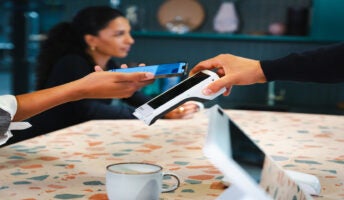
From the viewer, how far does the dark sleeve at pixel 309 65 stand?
4.17ft

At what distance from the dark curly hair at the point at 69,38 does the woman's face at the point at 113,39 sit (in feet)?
0.11

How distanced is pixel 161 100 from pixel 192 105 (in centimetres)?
119

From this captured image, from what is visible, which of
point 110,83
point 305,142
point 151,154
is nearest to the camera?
point 110,83

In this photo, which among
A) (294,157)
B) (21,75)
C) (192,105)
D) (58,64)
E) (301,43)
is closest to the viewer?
(294,157)

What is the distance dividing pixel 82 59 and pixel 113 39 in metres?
0.41

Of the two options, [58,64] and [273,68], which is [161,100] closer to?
[273,68]

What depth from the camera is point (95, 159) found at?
1330mm

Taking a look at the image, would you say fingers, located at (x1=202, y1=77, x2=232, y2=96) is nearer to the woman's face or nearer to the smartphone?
the smartphone

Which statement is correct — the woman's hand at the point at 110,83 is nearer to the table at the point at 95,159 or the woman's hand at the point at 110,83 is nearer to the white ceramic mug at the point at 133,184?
the table at the point at 95,159

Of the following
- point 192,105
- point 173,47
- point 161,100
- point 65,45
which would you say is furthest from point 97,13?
point 161,100

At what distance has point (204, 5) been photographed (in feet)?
14.3

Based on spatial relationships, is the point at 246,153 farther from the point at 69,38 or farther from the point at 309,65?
the point at 69,38

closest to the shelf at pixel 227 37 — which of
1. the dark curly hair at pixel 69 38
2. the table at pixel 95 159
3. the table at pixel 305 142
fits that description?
the dark curly hair at pixel 69 38

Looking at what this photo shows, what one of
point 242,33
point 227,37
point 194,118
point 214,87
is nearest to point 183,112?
point 194,118
